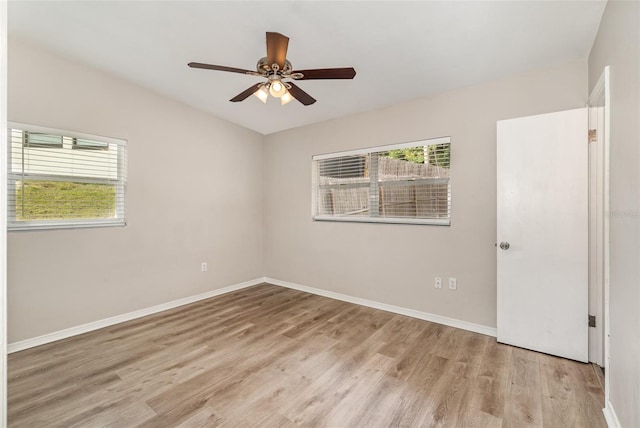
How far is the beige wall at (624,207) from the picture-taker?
53.4 inches

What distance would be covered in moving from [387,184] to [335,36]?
1.85 metres

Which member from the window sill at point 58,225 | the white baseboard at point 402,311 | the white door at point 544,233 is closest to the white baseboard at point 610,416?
the white door at point 544,233

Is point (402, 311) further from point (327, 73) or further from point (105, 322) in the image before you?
point (105, 322)

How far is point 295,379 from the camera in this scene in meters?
2.15

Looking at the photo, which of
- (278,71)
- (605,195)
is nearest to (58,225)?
(278,71)

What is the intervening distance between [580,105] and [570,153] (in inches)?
18.8

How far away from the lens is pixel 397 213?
11.6 ft

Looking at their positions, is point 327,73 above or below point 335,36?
below

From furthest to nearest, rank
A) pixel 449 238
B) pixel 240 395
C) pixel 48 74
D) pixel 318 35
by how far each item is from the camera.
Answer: pixel 449 238, pixel 48 74, pixel 318 35, pixel 240 395

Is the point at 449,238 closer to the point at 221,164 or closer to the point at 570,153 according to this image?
the point at 570,153

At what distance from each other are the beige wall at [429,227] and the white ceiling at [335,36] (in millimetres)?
219

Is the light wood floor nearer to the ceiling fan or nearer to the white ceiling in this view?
the ceiling fan

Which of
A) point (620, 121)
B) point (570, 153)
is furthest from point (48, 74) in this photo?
point (570, 153)

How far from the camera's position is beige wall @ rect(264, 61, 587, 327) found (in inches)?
108
